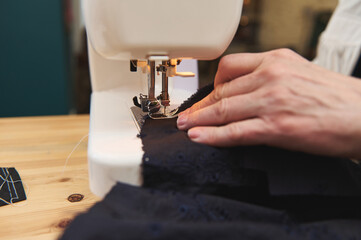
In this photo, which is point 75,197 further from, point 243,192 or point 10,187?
point 243,192

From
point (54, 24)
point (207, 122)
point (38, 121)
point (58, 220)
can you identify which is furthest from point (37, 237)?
point (54, 24)

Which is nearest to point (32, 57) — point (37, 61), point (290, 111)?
point (37, 61)

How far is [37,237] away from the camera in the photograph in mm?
387

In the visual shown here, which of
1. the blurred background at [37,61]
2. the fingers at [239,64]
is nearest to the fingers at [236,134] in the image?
the fingers at [239,64]

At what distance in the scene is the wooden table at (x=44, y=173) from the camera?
0.41 meters

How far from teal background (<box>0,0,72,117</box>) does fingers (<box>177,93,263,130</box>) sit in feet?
5.53

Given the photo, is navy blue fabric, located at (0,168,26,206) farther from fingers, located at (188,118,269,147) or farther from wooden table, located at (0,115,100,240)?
fingers, located at (188,118,269,147)

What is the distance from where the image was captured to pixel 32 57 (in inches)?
70.6

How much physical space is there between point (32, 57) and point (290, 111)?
6.08ft

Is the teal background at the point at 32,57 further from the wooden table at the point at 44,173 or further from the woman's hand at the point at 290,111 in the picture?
the woman's hand at the point at 290,111

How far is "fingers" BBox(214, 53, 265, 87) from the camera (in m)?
0.43

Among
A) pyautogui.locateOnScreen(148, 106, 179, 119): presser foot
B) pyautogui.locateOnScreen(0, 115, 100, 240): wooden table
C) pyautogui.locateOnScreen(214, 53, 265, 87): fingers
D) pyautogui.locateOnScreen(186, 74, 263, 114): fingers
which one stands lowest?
pyautogui.locateOnScreen(0, 115, 100, 240): wooden table

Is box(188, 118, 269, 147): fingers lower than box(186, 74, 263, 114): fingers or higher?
lower

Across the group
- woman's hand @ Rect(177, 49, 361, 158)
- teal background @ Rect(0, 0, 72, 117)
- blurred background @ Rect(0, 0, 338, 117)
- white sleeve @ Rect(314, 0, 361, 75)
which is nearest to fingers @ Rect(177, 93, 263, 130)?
woman's hand @ Rect(177, 49, 361, 158)
